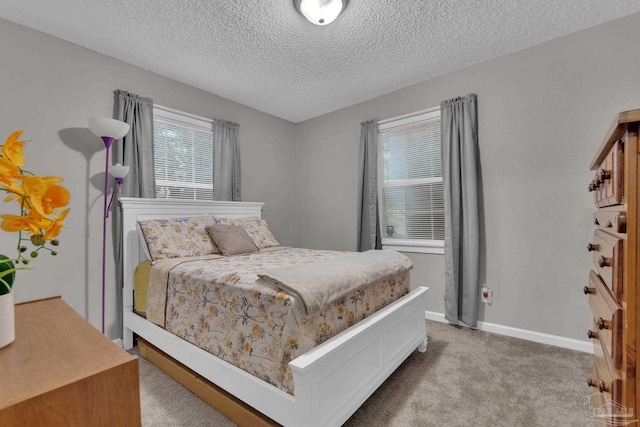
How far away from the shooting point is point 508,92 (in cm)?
261

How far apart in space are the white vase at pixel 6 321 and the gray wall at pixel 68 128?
1.86m

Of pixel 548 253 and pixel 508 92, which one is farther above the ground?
pixel 508 92

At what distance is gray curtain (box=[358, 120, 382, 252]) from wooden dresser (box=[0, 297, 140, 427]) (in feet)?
9.64

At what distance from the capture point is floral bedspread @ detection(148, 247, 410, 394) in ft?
4.25

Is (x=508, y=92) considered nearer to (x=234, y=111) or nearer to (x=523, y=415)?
(x=523, y=415)

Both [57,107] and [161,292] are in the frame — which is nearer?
[161,292]

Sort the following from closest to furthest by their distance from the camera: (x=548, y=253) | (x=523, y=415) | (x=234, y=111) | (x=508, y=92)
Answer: (x=523, y=415) < (x=548, y=253) < (x=508, y=92) < (x=234, y=111)

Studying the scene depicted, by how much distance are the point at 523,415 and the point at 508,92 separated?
8.27 ft

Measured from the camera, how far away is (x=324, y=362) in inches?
49.7

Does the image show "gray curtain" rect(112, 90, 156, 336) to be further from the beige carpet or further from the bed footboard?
the bed footboard

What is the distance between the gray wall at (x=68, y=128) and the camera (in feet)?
6.86

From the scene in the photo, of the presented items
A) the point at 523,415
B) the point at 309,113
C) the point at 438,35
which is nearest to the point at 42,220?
the point at 523,415

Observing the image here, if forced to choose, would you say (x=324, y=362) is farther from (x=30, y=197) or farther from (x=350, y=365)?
(x=30, y=197)

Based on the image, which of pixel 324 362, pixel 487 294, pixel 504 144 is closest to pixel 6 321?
pixel 324 362
